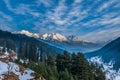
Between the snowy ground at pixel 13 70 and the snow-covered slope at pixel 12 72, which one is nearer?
the snow-covered slope at pixel 12 72

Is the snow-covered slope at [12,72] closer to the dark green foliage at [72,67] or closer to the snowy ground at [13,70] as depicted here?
the snowy ground at [13,70]

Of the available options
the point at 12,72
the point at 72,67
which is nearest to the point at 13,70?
the point at 12,72

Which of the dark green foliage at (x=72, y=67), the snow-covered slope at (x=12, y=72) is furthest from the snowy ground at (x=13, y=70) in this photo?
the dark green foliage at (x=72, y=67)

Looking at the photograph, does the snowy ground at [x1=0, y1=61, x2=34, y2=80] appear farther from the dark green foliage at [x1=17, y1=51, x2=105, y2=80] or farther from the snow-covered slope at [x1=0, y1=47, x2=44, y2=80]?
the dark green foliage at [x1=17, y1=51, x2=105, y2=80]

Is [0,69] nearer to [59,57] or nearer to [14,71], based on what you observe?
[14,71]

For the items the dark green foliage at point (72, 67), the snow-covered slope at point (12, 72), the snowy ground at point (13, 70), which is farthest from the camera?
the dark green foliage at point (72, 67)

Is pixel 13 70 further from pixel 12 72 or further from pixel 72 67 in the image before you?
pixel 72 67

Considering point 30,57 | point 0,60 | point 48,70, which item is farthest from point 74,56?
point 30,57

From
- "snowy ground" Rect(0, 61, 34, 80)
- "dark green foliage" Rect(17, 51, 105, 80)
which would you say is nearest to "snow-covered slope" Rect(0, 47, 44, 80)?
"snowy ground" Rect(0, 61, 34, 80)

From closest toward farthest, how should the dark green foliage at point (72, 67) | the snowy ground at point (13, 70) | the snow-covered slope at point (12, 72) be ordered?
the snow-covered slope at point (12, 72), the snowy ground at point (13, 70), the dark green foliage at point (72, 67)

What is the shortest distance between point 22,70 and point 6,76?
4.98m

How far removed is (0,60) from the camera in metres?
55.2

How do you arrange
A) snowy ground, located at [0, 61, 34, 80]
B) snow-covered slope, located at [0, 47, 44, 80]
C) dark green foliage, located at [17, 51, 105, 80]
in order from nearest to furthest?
snow-covered slope, located at [0, 47, 44, 80]
snowy ground, located at [0, 61, 34, 80]
dark green foliage, located at [17, 51, 105, 80]

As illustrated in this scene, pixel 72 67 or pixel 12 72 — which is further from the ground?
pixel 72 67
